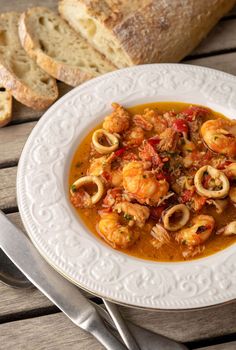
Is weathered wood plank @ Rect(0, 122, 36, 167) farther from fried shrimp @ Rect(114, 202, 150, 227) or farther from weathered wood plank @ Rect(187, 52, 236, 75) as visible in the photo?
weathered wood plank @ Rect(187, 52, 236, 75)

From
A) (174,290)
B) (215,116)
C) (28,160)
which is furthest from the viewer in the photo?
(215,116)

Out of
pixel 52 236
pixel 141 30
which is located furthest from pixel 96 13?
pixel 52 236

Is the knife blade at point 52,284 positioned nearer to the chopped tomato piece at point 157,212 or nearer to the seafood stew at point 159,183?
the seafood stew at point 159,183

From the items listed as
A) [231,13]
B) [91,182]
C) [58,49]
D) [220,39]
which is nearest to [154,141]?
[91,182]

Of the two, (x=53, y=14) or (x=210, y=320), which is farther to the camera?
(x=53, y=14)

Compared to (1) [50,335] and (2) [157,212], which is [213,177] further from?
(1) [50,335]

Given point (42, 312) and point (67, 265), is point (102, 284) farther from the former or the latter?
point (42, 312)

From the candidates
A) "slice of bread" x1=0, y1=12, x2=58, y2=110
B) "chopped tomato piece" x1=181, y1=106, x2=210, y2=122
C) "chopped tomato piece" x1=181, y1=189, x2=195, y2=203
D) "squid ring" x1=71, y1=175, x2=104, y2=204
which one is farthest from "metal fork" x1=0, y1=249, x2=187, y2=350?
"slice of bread" x1=0, y1=12, x2=58, y2=110
